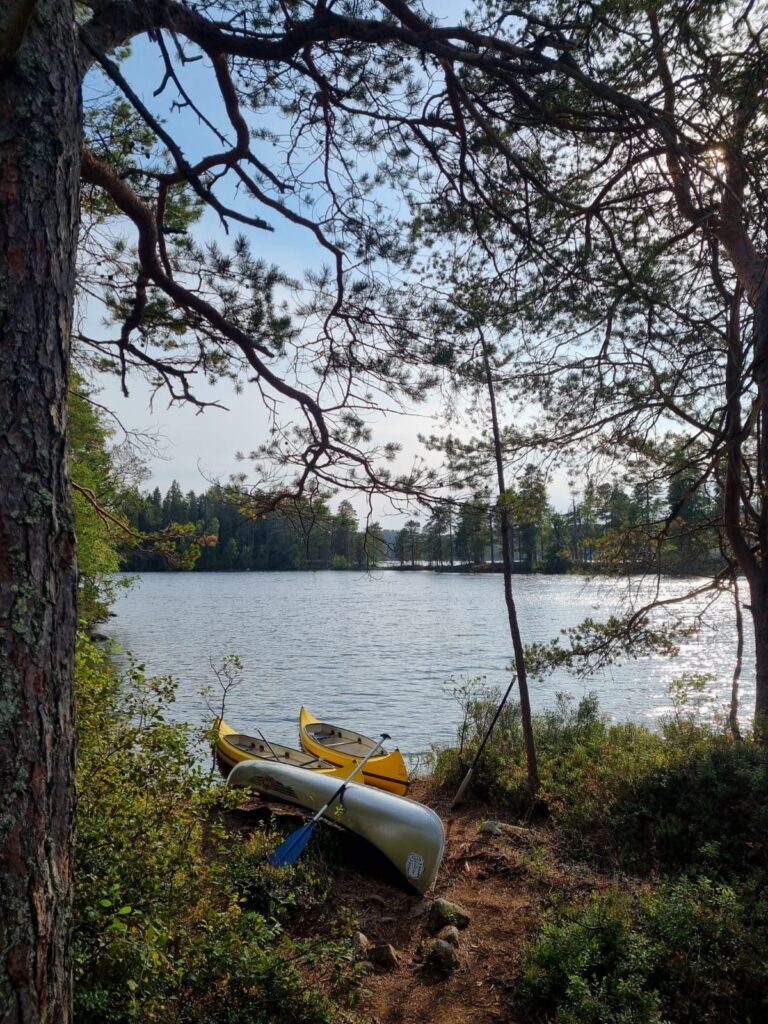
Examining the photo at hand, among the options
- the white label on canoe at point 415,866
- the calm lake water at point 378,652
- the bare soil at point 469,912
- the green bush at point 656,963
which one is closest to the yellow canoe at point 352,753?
the bare soil at point 469,912

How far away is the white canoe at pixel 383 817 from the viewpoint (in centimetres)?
558

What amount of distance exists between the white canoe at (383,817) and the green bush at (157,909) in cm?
187

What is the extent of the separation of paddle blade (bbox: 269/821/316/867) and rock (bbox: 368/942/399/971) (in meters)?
0.88

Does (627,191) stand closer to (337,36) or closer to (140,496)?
(337,36)

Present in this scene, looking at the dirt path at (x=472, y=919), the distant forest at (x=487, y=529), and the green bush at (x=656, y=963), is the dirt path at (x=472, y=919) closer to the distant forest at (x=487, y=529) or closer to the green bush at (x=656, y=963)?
the green bush at (x=656, y=963)

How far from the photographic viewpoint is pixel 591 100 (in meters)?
3.84

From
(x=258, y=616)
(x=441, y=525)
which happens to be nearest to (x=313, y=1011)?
(x=441, y=525)

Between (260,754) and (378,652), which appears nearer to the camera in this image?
(260,754)

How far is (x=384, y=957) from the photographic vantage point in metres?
4.42

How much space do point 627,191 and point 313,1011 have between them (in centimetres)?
515

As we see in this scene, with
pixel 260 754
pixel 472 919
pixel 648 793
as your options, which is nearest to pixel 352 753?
pixel 260 754

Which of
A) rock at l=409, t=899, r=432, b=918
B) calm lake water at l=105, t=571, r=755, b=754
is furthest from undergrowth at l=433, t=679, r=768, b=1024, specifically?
calm lake water at l=105, t=571, r=755, b=754

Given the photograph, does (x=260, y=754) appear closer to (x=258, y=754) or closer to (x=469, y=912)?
(x=258, y=754)

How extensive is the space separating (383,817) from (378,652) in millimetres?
17634
